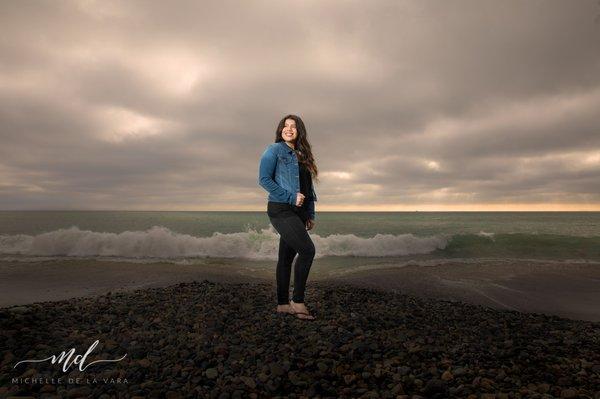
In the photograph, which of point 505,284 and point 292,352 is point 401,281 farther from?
point 292,352

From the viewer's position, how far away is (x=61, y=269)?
1216 centimetres

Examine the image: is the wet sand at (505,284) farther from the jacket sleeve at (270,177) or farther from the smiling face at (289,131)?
the smiling face at (289,131)

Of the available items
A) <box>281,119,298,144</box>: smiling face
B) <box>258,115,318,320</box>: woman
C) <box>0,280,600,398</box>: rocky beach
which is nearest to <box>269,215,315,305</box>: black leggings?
<box>258,115,318,320</box>: woman

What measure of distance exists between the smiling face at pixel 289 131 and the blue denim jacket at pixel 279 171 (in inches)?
5.4

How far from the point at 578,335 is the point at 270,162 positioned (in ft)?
18.5

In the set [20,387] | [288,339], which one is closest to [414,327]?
[288,339]

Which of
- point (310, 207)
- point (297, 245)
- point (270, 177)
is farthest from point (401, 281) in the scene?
point (270, 177)

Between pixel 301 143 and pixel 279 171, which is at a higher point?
pixel 301 143

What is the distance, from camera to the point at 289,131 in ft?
18.4

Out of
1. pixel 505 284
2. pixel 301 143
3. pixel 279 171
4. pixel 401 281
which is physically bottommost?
pixel 505 284

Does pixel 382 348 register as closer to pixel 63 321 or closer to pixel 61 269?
pixel 63 321

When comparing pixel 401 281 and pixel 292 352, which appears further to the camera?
pixel 401 281

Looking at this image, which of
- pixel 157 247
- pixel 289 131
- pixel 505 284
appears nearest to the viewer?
pixel 289 131

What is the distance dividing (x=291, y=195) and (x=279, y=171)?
50cm
